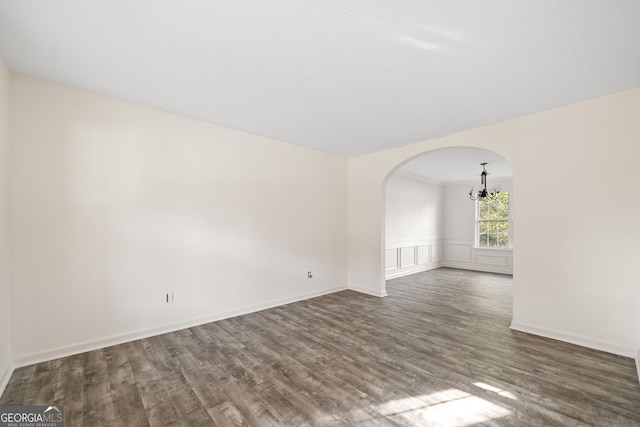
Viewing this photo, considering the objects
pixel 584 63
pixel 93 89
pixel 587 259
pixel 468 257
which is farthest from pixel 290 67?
pixel 468 257

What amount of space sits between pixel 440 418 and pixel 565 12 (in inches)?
106

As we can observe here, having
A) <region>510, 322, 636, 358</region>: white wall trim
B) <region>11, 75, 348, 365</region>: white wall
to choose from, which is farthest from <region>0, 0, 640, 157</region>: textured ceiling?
<region>510, 322, 636, 358</region>: white wall trim

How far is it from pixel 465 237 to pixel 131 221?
8.05 m

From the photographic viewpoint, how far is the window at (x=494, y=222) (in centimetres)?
714

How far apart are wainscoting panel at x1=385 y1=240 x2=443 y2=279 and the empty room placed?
2.25 m

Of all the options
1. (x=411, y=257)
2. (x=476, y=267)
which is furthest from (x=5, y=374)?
(x=476, y=267)

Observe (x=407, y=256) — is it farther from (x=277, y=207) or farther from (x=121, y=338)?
(x=121, y=338)

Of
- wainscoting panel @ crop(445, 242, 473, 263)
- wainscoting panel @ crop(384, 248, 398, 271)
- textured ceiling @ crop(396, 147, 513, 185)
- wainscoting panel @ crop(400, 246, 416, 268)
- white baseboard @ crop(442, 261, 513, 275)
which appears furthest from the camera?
wainscoting panel @ crop(445, 242, 473, 263)

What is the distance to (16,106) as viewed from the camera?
2436 mm

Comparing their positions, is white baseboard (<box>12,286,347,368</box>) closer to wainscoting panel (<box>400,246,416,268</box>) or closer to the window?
wainscoting panel (<box>400,246,416,268</box>)

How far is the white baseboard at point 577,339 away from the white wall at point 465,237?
437cm

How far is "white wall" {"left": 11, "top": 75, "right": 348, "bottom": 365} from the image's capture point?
97.9 inches

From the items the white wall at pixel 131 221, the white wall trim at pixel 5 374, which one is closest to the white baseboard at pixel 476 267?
the white wall at pixel 131 221

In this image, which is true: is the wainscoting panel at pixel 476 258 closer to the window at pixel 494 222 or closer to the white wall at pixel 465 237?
the white wall at pixel 465 237
